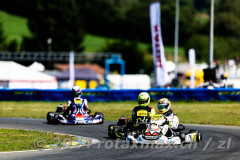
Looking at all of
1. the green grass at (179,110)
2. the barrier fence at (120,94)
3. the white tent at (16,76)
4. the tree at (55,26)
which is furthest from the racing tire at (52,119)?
the tree at (55,26)

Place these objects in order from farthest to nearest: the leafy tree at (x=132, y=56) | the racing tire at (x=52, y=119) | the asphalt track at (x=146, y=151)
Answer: the leafy tree at (x=132, y=56), the racing tire at (x=52, y=119), the asphalt track at (x=146, y=151)

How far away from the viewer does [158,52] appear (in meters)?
32.8

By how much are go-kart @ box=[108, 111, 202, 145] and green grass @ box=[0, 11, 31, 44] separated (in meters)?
92.5

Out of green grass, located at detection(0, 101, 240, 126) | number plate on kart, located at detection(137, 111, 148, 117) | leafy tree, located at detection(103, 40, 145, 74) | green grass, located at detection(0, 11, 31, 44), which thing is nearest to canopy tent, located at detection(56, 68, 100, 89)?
green grass, located at detection(0, 101, 240, 126)

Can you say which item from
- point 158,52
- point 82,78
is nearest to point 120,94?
point 158,52

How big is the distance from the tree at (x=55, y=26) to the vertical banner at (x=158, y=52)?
54102 mm

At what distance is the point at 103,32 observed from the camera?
124 m

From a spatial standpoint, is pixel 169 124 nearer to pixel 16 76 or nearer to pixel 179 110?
pixel 179 110

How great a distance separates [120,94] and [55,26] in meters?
62.7

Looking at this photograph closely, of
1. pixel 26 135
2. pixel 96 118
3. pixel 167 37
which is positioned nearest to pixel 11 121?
pixel 96 118

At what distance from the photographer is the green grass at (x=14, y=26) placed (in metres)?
108

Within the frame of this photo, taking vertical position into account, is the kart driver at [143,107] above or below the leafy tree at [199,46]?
below

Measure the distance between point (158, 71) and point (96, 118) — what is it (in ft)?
41.9

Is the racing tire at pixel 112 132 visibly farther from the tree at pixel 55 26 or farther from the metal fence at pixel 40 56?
the tree at pixel 55 26
